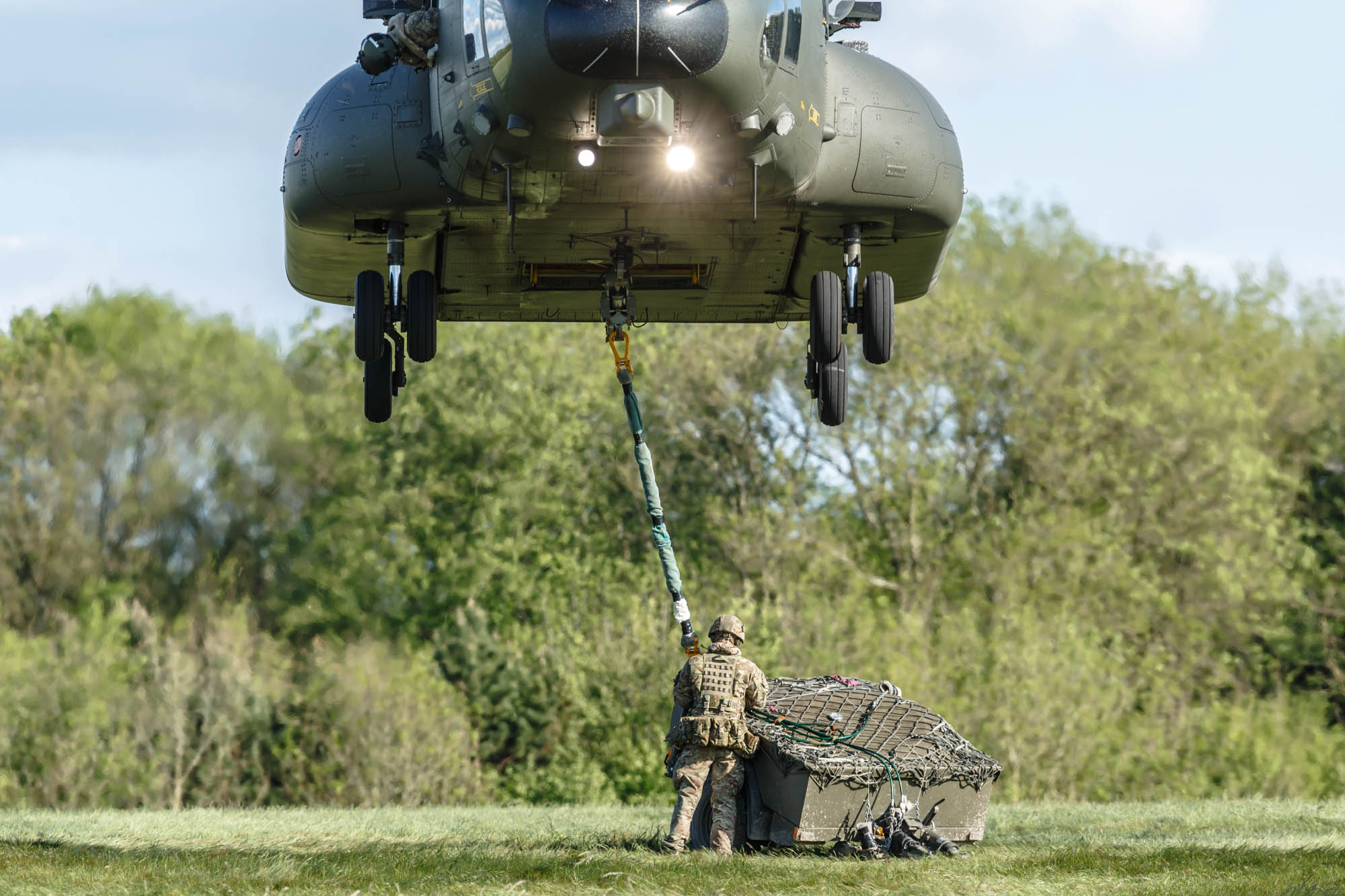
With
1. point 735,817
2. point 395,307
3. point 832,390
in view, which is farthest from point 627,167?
point 735,817

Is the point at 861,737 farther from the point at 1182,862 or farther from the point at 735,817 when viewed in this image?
the point at 1182,862

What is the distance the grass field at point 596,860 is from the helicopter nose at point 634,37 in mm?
4569

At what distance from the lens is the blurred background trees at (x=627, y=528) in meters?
35.3

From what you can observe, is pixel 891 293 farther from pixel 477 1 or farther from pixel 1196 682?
pixel 1196 682

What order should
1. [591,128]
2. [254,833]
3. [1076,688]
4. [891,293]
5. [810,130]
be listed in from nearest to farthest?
[591,128]
[810,130]
[891,293]
[254,833]
[1076,688]

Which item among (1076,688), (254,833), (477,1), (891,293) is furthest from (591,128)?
(1076,688)

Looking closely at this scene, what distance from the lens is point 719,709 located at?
38.4 ft

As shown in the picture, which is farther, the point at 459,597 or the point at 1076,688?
the point at 459,597

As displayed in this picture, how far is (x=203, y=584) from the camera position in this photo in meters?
39.1

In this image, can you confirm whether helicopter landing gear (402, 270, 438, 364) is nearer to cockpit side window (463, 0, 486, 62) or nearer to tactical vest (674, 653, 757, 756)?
cockpit side window (463, 0, 486, 62)

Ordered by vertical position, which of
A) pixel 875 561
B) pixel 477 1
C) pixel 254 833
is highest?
pixel 477 1

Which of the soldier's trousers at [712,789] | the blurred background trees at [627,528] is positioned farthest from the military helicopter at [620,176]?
the blurred background trees at [627,528]

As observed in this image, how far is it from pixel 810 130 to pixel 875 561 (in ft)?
95.8

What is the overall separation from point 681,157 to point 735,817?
4520mm
